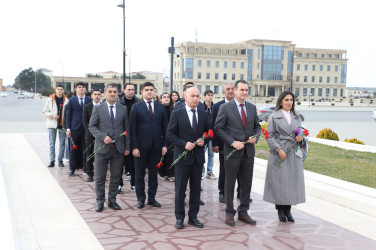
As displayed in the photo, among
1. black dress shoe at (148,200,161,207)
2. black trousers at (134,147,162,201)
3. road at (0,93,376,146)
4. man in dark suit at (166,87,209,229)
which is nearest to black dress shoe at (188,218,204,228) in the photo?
man in dark suit at (166,87,209,229)

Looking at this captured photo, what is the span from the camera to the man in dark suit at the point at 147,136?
21.3 ft

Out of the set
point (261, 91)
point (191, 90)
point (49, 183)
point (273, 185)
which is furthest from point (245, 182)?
point (261, 91)

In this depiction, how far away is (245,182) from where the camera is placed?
5.95 m

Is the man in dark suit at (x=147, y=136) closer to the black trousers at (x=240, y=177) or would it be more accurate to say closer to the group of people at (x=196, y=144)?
the group of people at (x=196, y=144)

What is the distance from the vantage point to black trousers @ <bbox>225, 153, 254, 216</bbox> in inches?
228

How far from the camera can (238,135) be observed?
5785 mm

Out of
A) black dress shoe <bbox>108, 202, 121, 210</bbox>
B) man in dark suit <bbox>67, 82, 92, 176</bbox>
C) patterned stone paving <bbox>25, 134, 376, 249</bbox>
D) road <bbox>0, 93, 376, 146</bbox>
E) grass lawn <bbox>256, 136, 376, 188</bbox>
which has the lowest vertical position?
patterned stone paving <bbox>25, 134, 376, 249</bbox>

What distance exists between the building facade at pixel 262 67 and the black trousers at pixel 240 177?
8926 cm

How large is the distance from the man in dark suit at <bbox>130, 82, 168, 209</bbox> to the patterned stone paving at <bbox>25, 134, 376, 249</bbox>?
0.42m

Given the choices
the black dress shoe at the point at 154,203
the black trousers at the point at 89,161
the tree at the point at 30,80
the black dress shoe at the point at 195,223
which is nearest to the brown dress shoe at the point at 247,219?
the black dress shoe at the point at 195,223

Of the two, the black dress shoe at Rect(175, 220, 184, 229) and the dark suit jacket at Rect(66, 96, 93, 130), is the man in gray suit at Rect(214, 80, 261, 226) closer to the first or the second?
the black dress shoe at Rect(175, 220, 184, 229)

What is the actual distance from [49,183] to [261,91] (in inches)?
3960

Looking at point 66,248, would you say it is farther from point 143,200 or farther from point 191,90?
point 191,90

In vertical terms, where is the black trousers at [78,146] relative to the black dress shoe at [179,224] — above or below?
above
